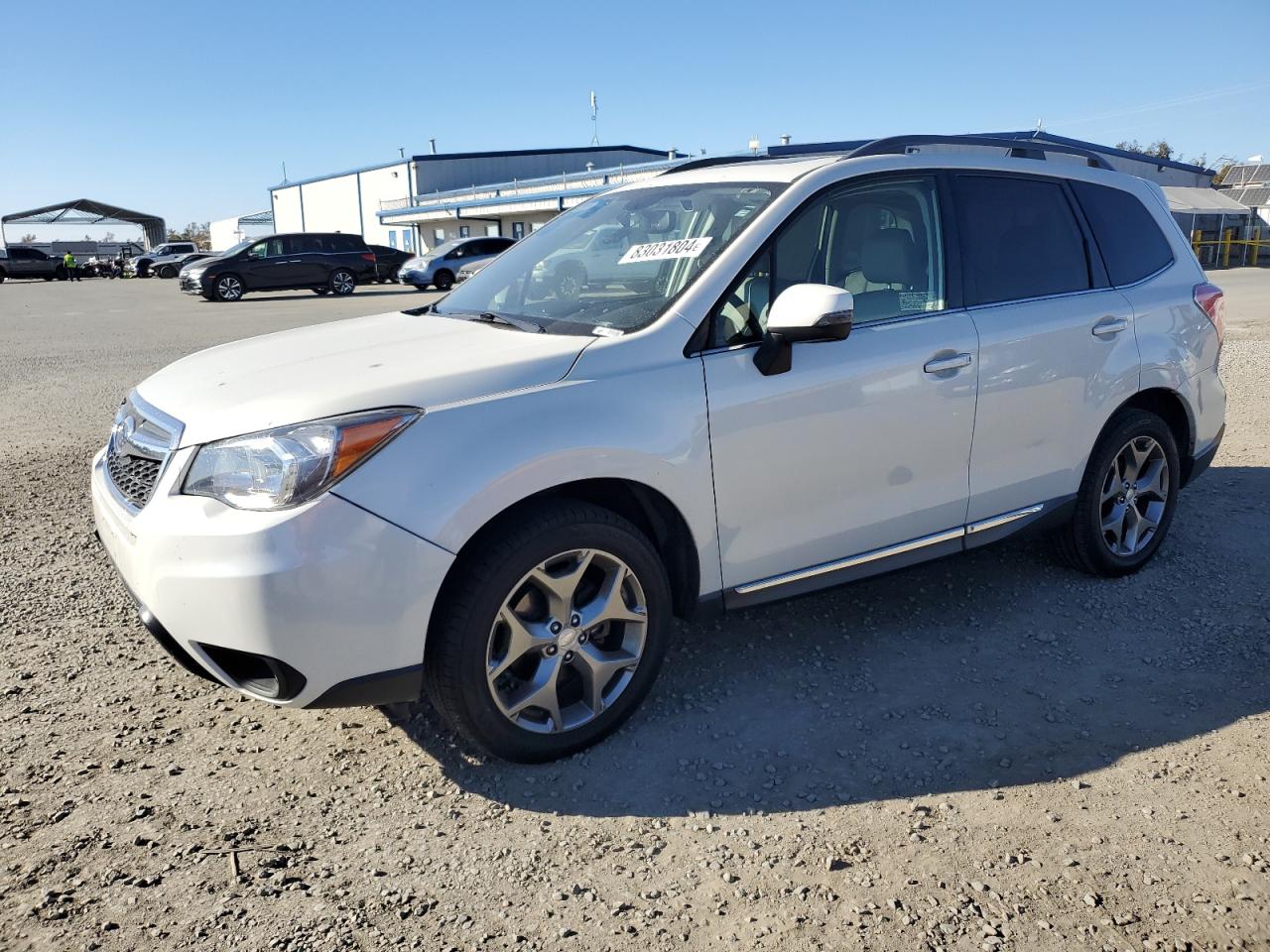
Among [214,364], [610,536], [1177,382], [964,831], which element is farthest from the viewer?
[1177,382]

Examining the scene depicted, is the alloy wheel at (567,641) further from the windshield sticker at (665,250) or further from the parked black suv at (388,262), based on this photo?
the parked black suv at (388,262)

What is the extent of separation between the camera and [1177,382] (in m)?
4.61

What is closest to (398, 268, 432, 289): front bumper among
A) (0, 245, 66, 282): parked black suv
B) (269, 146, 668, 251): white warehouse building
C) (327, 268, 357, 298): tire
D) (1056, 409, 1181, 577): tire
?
(327, 268, 357, 298): tire

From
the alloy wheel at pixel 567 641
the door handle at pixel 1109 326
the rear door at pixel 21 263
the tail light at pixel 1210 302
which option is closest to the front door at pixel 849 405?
the alloy wheel at pixel 567 641

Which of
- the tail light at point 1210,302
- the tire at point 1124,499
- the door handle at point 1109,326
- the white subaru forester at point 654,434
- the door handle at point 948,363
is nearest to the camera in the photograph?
the white subaru forester at point 654,434

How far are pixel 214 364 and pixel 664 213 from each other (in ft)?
5.84

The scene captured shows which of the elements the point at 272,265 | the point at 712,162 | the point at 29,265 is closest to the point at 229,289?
the point at 272,265

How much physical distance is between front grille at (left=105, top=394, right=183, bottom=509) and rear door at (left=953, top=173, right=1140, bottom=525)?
2.89m

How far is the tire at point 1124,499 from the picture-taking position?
4.46m

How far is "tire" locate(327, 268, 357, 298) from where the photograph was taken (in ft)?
95.5

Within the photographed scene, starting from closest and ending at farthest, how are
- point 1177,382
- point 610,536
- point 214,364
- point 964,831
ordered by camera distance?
point 964,831, point 610,536, point 214,364, point 1177,382

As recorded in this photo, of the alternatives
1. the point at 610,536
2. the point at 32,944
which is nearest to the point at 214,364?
the point at 610,536

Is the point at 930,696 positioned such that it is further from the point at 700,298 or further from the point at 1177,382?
the point at 1177,382

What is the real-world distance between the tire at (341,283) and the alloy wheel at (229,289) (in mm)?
2704
